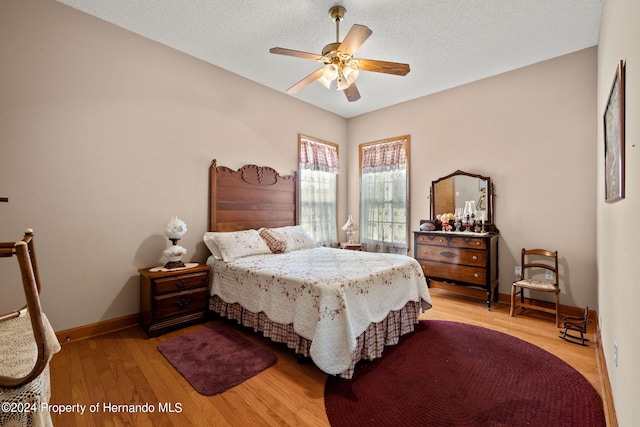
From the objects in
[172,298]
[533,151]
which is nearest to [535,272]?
[533,151]

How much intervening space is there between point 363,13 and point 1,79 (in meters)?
2.96

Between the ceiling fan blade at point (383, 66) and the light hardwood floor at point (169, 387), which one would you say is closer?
the light hardwood floor at point (169, 387)

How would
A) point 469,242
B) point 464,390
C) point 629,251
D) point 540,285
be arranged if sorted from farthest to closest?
point 469,242 → point 540,285 → point 464,390 → point 629,251

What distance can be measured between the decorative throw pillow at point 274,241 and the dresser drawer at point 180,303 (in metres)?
0.88

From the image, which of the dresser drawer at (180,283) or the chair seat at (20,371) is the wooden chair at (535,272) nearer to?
the dresser drawer at (180,283)

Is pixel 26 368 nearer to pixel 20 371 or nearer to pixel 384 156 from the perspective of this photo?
pixel 20 371

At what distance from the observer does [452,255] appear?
367cm

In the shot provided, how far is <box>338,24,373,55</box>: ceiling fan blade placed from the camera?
2049 mm

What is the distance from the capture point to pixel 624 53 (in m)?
1.41

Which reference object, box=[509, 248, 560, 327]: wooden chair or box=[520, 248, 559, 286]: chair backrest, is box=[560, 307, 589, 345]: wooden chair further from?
box=[520, 248, 559, 286]: chair backrest

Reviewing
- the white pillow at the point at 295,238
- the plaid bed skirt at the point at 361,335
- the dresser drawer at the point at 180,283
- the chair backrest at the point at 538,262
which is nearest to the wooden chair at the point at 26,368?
the plaid bed skirt at the point at 361,335

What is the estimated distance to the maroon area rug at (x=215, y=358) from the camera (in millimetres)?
1953

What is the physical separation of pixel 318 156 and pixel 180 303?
304cm

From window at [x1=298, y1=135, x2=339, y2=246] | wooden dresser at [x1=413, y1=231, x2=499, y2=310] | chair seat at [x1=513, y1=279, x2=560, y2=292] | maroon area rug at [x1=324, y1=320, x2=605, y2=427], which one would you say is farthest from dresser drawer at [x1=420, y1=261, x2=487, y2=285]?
window at [x1=298, y1=135, x2=339, y2=246]
